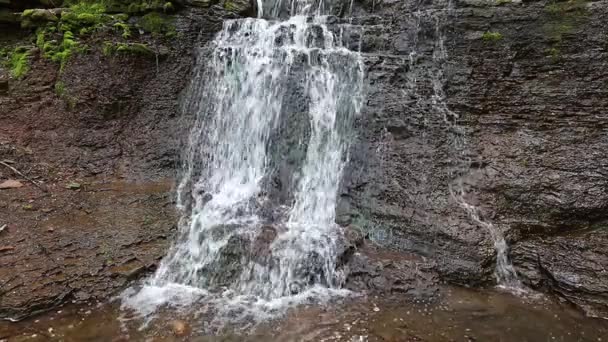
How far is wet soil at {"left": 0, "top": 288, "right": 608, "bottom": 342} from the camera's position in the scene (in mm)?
4219

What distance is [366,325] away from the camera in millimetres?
4414

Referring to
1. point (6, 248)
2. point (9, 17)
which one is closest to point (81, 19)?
point (9, 17)

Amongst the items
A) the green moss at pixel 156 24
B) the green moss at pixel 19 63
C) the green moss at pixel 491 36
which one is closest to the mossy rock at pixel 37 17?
the green moss at pixel 19 63

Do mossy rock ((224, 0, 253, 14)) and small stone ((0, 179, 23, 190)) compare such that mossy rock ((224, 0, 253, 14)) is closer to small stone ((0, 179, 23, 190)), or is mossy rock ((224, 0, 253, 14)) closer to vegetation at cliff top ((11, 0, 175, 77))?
vegetation at cliff top ((11, 0, 175, 77))

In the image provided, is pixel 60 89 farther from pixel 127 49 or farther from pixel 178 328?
pixel 178 328

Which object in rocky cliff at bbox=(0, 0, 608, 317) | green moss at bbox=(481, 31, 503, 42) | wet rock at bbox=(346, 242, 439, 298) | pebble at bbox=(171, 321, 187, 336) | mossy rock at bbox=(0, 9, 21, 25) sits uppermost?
green moss at bbox=(481, 31, 503, 42)

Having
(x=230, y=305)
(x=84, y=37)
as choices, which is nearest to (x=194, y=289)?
(x=230, y=305)

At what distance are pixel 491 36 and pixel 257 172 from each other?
4.57 metres

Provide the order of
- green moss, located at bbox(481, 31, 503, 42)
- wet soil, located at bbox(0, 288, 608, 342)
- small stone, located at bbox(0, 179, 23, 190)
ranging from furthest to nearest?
green moss, located at bbox(481, 31, 503, 42)
small stone, located at bbox(0, 179, 23, 190)
wet soil, located at bbox(0, 288, 608, 342)

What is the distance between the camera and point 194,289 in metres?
5.20

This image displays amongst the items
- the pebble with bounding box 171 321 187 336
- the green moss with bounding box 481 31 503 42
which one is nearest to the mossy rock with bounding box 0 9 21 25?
the pebble with bounding box 171 321 187 336

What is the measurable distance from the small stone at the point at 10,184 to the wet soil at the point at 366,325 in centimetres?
263

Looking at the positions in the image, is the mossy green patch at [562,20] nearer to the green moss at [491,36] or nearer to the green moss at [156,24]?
the green moss at [491,36]

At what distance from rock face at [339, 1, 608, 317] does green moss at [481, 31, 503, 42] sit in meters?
0.02
